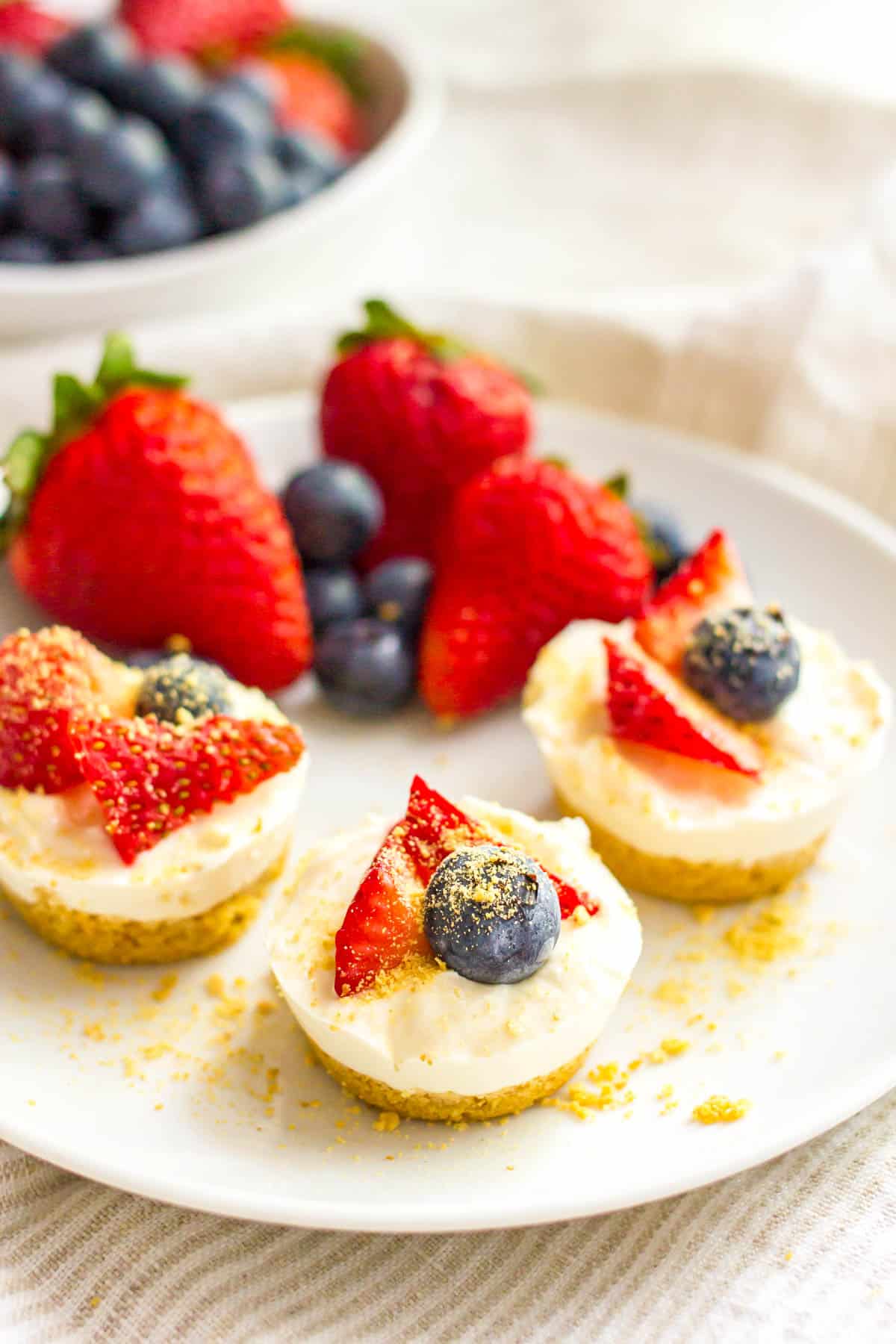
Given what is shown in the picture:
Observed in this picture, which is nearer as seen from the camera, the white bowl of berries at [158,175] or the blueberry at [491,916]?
the blueberry at [491,916]

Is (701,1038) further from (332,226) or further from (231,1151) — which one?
(332,226)

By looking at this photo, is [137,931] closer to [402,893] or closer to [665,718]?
[402,893]

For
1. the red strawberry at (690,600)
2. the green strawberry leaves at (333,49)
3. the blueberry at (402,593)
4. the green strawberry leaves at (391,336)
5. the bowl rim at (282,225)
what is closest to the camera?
the red strawberry at (690,600)

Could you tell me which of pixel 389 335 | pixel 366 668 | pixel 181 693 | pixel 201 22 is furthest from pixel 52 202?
pixel 181 693

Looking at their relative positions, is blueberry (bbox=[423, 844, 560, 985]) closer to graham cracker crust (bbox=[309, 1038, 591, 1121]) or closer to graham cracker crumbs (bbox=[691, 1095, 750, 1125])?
graham cracker crust (bbox=[309, 1038, 591, 1121])

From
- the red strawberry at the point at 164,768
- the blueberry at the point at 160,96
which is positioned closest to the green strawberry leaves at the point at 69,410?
the red strawberry at the point at 164,768

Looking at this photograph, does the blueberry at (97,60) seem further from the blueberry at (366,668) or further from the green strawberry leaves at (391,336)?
the blueberry at (366,668)

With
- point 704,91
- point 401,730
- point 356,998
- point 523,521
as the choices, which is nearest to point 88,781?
point 356,998

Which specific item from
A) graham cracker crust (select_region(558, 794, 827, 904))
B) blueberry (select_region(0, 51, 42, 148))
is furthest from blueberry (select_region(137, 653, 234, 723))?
blueberry (select_region(0, 51, 42, 148))
